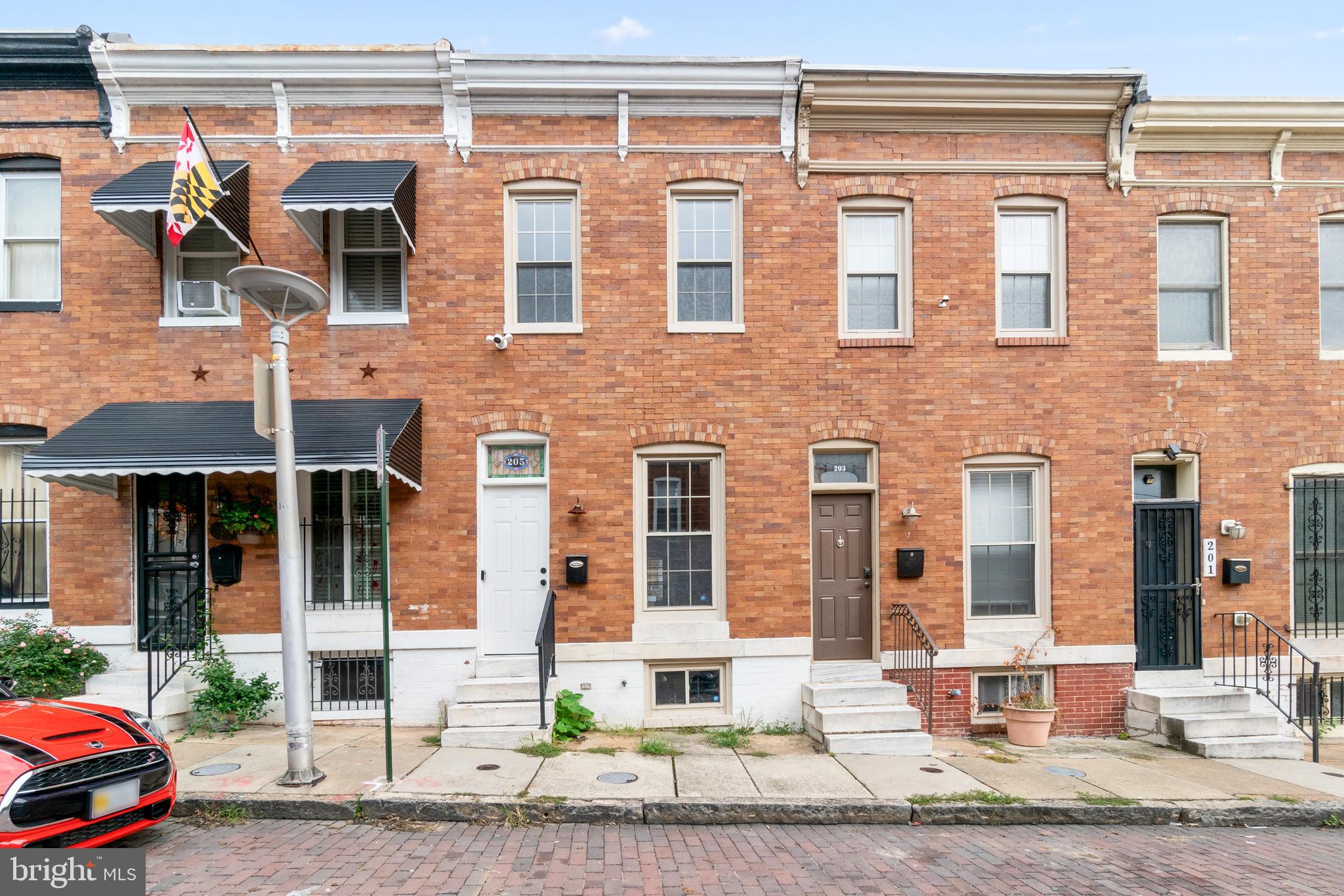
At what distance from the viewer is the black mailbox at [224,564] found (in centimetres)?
869

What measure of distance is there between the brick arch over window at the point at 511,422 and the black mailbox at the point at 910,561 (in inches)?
182

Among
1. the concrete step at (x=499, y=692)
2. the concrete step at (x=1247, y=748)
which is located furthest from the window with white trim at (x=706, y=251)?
A: the concrete step at (x=1247, y=748)

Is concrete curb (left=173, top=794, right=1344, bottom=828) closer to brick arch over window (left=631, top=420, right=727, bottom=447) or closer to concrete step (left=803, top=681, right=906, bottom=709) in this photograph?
concrete step (left=803, top=681, right=906, bottom=709)

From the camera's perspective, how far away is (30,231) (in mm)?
9094

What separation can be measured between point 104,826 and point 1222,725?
11049mm

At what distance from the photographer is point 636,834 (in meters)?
6.13

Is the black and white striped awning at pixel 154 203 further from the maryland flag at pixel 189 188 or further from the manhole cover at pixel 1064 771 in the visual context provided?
the manhole cover at pixel 1064 771

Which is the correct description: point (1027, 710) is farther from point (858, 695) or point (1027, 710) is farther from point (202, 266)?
point (202, 266)

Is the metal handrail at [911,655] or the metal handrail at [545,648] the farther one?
the metal handrail at [911,655]

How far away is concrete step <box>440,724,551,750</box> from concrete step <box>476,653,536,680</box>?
0.82 metres

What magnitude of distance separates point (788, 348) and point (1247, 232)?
6.29 meters

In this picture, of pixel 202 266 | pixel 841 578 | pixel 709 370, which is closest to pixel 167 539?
pixel 202 266

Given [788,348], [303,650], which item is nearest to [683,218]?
[788,348]

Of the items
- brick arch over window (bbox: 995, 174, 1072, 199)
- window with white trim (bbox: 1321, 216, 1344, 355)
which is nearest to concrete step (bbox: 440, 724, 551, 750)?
brick arch over window (bbox: 995, 174, 1072, 199)
